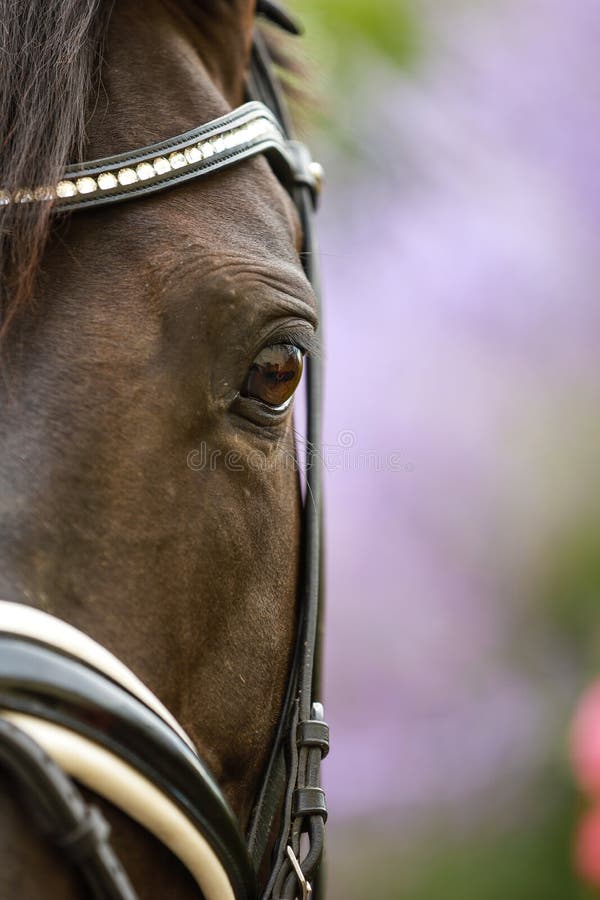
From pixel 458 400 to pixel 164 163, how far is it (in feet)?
13.2

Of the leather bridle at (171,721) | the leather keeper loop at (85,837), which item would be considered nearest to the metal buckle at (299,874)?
the leather bridle at (171,721)

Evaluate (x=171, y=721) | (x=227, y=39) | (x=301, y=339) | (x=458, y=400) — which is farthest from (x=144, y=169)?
(x=458, y=400)

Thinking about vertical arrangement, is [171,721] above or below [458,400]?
below

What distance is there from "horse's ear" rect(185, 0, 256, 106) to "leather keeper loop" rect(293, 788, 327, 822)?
1.14m

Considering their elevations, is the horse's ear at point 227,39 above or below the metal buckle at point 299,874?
above

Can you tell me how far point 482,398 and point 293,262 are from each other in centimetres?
396

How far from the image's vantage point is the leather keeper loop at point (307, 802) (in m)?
1.45

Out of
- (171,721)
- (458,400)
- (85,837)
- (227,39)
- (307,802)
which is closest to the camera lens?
(85,837)

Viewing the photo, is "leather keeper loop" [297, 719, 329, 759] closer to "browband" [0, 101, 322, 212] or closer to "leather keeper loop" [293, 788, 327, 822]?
"leather keeper loop" [293, 788, 327, 822]

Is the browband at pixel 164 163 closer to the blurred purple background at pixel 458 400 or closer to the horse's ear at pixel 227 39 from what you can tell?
the horse's ear at pixel 227 39

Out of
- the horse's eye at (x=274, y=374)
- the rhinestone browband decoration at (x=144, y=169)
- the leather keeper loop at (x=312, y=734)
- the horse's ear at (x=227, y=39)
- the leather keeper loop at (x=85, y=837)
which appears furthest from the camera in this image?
the horse's ear at (x=227, y=39)

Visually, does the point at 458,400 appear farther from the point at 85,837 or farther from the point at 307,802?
the point at 85,837

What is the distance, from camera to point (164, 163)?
54.1 inches

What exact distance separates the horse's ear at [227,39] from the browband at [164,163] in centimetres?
21
